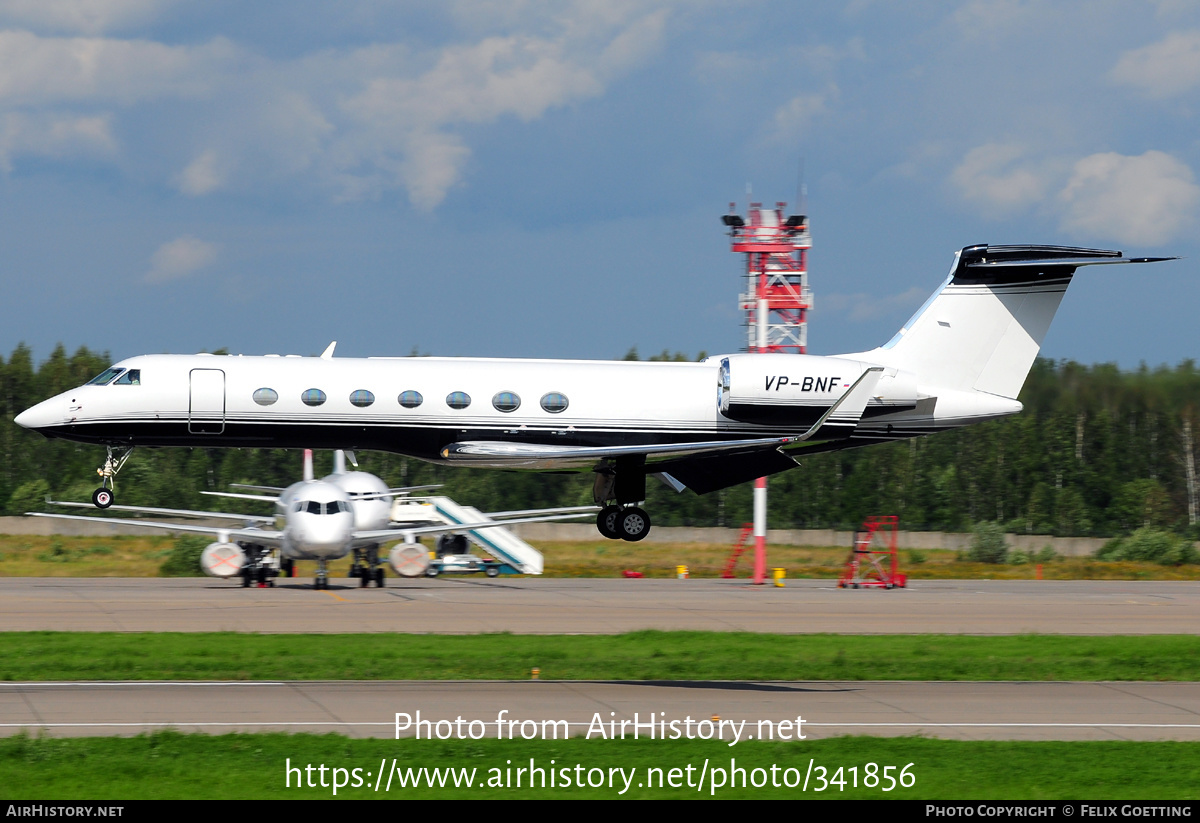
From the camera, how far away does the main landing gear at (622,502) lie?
22250 mm

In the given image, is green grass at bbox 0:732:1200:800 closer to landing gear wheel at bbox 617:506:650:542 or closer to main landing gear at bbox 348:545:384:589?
landing gear wheel at bbox 617:506:650:542

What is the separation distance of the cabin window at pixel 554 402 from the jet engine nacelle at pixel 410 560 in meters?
19.0

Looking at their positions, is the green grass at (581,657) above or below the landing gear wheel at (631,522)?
below

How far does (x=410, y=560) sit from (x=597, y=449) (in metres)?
19.2

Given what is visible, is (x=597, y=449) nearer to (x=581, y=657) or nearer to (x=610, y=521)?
(x=610, y=521)

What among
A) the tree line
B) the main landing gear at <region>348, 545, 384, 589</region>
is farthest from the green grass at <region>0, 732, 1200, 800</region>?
the tree line

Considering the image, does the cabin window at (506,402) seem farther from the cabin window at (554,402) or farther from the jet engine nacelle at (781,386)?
the jet engine nacelle at (781,386)

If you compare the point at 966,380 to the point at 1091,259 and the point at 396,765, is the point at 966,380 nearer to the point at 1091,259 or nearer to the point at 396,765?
the point at 1091,259

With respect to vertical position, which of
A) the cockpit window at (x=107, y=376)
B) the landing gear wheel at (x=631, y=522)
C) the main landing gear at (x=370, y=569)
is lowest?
the main landing gear at (x=370, y=569)

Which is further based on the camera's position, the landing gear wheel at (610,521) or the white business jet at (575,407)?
the landing gear wheel at (610,521)

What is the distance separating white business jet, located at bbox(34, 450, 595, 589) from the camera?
1372 inches

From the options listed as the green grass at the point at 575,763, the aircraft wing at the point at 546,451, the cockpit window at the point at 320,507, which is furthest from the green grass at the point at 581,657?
the cockpit window at the point at 320,507

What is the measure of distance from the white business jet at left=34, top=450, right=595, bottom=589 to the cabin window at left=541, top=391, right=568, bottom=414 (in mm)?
11773
